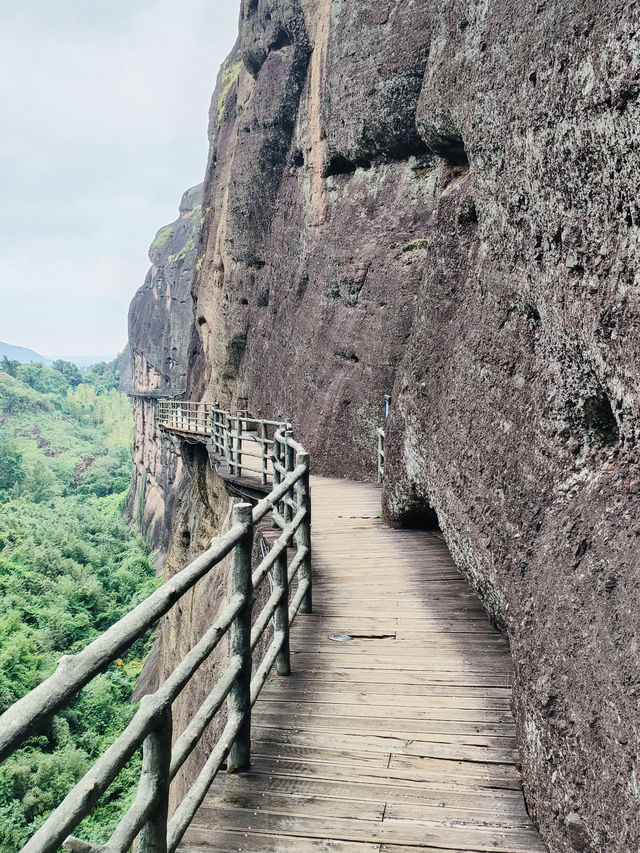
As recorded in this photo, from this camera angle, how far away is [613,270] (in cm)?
284

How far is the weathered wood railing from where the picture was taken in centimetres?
145

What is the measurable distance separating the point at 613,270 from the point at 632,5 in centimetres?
110

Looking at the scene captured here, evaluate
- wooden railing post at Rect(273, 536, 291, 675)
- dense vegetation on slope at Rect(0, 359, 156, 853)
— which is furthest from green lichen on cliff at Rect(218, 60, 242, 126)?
wooden railing post at Rect(273, 536, 291, 675)

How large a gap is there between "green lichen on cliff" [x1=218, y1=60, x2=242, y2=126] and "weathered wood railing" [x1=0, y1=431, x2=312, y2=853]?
27.5 metres

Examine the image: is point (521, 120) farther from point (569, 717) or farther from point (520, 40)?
point (569, 717)

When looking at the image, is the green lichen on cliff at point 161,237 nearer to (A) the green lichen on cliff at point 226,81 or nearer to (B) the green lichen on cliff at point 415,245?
(A) the green lichen on cliff at point 226,81

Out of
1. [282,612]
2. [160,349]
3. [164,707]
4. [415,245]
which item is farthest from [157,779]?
[160,349]

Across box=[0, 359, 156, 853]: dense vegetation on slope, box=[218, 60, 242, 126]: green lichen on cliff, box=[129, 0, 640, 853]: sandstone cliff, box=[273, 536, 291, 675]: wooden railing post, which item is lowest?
box=[0, 359, 156, 853]: dense vegetation on slope

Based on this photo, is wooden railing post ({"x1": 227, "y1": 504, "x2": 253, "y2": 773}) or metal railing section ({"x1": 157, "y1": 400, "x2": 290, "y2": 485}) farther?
metal railing section ({"x1": 157, "y1": 400, "x2": 290, "y2": 485})

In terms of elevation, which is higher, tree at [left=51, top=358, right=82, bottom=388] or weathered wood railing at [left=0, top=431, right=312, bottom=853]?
tree at [left=51, top=358, right=82, bottom=388]

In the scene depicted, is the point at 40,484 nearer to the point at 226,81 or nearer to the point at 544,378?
the point at 226,81

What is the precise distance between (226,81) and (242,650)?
3029cm

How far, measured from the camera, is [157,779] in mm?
2045

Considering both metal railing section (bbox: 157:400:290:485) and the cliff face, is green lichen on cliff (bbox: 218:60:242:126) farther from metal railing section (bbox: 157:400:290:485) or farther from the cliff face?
the cliff face
